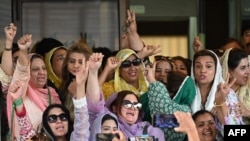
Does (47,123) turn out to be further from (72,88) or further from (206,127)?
(206,127)

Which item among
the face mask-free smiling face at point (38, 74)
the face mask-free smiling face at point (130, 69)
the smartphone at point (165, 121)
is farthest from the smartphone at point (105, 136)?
the face mask-free smiling face at point (130, 69)

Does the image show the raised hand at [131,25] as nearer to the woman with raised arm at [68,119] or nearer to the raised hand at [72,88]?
the raised hand at [72,88]

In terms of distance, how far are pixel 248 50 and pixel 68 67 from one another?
6.87 feet

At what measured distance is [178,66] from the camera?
750cm

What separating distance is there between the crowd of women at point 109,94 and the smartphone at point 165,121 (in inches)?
1.9

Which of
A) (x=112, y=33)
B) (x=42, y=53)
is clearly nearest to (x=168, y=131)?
(x=42, y=53)

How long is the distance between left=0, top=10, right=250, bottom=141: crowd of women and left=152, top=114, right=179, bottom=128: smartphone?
0.05 metres

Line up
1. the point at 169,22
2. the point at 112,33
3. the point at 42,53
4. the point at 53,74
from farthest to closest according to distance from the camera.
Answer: the point at 169,22 → the point at 112,33 → the point at 42,53 → the point at 53,74

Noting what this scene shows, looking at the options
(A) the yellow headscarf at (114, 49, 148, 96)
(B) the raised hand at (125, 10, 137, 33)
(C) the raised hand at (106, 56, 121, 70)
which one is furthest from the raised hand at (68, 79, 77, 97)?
(B) the raised hand at (125, 10, 137, 33)

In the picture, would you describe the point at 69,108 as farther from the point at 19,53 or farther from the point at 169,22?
the point at 169,22

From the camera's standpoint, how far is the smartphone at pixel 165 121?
19.8ft

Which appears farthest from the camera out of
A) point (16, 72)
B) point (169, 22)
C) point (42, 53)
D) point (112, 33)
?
point (169, 22)

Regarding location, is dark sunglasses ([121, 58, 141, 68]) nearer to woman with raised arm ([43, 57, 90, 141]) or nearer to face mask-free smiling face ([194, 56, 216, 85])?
face mask-free smiling face ([194, 56, 216, 85])

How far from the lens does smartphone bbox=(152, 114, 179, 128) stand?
6.02m
